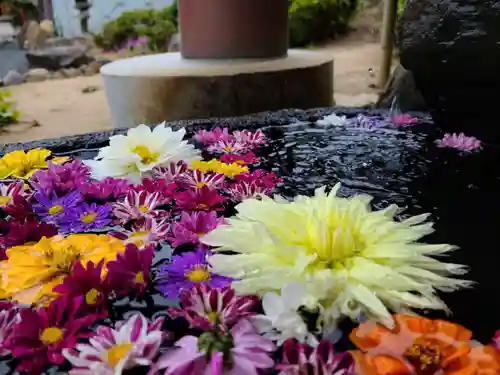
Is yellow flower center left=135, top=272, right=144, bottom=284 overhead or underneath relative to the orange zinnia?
overhead

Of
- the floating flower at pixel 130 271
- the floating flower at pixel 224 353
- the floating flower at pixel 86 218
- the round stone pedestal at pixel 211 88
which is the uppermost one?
the floating flower at pixel 130 271

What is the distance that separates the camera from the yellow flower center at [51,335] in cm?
82

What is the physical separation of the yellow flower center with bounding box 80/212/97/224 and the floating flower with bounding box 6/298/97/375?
39 centimetres

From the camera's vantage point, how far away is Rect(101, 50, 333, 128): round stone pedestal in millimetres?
3338

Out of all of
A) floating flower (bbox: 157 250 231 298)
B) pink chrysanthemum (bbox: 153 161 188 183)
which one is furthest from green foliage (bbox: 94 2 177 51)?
floating flower (bbox: 157 250 231 298)

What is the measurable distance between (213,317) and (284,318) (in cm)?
11

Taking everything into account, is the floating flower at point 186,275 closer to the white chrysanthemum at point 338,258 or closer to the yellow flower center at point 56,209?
the white chrysanthemum at point 338,258

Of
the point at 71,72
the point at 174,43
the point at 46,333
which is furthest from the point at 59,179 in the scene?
the point at 174,43

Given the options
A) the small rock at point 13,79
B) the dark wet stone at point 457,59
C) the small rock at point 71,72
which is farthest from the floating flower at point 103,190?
the small rock at point 71,72

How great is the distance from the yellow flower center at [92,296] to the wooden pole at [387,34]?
509 centimetres

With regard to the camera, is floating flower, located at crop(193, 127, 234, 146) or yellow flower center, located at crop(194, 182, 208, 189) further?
floating flower, located at crop(193, 127, 234, 146)

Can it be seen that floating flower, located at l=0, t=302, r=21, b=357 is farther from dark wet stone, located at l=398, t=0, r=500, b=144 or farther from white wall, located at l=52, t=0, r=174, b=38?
white wall, located at l=52, t=0, r=174, b=38

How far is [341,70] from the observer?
8.39 m

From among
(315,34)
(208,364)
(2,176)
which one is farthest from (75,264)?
(315,34)
